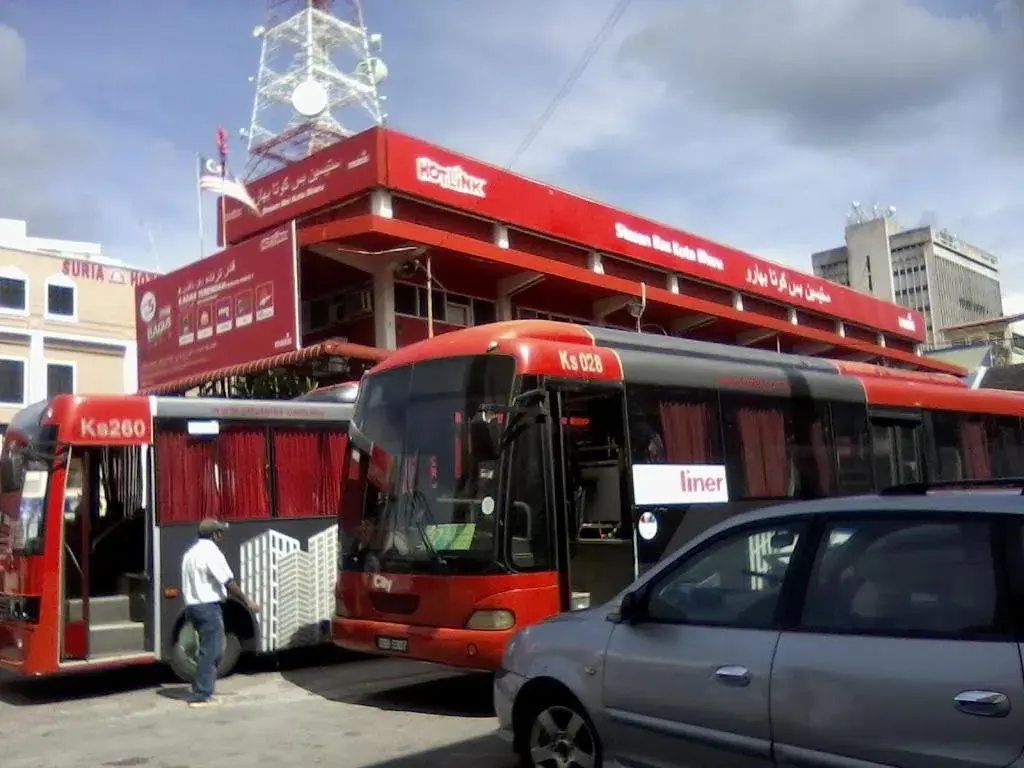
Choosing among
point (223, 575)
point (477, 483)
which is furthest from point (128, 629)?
point (477, 483)

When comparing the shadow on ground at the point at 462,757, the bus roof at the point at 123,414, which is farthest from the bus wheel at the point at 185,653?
the shadow on ground at the point at 462,757

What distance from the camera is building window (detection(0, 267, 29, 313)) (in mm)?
42750

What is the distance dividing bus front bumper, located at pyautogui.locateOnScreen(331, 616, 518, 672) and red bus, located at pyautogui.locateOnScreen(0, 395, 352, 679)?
2.25 m

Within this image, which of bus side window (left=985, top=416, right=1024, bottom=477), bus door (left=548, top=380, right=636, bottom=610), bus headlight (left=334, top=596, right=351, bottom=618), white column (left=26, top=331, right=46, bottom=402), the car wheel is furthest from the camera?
white column (left=26, top=331, right=46, bottom=402)

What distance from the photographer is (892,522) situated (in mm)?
4160

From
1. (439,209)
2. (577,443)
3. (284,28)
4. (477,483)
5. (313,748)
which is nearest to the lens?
(313,748)

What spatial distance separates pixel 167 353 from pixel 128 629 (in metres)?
15.7

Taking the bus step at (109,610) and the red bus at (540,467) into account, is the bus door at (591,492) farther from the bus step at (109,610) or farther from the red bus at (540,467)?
the bus step at (109,610)

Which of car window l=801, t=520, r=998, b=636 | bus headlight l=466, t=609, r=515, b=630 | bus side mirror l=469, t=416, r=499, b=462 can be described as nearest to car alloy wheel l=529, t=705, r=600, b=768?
car window l=801, t=520, r=998, b=636

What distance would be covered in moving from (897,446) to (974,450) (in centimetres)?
193

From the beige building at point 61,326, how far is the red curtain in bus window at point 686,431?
39402 millimetres

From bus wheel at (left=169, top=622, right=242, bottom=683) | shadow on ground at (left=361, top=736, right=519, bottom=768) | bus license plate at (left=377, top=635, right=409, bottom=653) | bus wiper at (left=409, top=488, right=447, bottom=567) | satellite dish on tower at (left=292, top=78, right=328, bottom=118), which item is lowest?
shadow on ground at (left=361, top=736, right=519, bottom=768)

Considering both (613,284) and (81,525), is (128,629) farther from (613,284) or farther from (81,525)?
(613,284)

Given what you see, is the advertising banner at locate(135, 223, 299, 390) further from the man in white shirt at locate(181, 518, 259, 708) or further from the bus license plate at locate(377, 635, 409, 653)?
the bus license plate at locate(377, 635, 409, 653)
